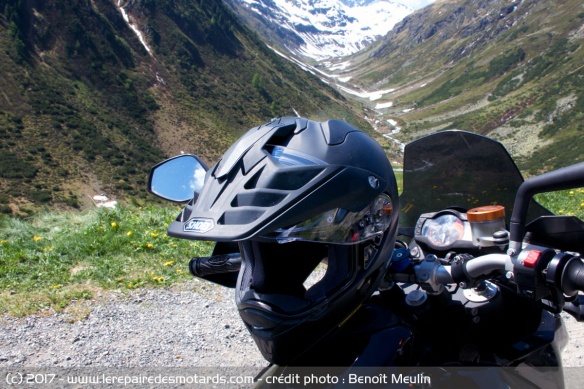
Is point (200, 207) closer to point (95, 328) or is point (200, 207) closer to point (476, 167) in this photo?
point (476, 167)

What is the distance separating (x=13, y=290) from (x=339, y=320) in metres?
4.89

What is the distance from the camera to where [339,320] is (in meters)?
1.87

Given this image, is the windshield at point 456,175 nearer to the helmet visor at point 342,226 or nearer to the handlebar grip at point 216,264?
the helmet visor at point 342,226

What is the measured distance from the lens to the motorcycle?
1.74 meters

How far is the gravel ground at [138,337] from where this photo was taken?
4.34 m

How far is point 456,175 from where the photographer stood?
2.75 metres

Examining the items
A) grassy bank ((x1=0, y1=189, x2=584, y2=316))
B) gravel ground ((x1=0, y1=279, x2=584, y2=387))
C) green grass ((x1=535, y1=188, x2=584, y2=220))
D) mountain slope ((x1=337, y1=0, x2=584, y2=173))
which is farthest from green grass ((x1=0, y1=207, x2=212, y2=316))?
mountain slope ((x1=337, y1=0, x2=584, y2=173))

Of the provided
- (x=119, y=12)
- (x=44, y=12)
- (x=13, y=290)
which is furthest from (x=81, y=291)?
(x=119, y=12)

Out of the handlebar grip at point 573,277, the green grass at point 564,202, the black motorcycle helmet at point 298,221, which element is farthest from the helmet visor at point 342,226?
the green grass at point 564,202

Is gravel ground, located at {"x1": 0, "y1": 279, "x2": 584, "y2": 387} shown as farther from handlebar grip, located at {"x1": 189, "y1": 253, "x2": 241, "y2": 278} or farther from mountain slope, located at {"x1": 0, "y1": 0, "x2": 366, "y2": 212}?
mountain slope, located at {"x1": 0, "y1": 0, "x2": 366, "y2": 212}

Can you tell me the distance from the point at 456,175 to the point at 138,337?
3.51m

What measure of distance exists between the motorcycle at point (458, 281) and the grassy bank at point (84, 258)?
351cm

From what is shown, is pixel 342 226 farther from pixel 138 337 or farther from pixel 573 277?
pixel 138 337

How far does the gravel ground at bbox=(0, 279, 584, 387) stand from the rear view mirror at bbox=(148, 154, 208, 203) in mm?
2372
